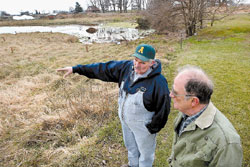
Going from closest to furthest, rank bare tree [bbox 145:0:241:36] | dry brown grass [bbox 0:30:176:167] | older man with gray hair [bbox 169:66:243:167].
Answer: older man with gray hair [bbox 169:66:243:167] → dry brown grass [bbox 0:30:176:167] → bare tree [bbox 145:0:241:36]

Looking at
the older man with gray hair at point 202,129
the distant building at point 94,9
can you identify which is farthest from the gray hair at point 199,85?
the distant building at point 94,9

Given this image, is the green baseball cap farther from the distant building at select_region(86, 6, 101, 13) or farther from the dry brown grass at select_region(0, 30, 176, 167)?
the distant building at select_region(86, 6, 101, 13)

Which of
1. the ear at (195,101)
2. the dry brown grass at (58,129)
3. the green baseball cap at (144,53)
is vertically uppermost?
the green baseball cap at (144,53)

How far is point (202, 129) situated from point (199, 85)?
13.3 inches

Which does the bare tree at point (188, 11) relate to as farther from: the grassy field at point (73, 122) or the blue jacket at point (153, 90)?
the blue jacket at point (153, 90)

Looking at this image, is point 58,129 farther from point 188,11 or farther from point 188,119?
point 188,11

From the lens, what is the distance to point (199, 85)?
118cm

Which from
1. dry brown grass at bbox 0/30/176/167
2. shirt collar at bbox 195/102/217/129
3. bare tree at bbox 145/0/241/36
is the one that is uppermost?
bare tree at bbox 145/0/241/36

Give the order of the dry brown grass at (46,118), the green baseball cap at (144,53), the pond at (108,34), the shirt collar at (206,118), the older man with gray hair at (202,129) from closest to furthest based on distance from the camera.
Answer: the older man with gray hair at (202,129), the shirt collar at (206,118), the green baseball cap at (144,53), the dry brown grass at (46,118), the pond at (108,34)

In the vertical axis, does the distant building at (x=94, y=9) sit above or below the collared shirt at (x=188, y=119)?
above

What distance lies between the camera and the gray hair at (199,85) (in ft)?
3.88

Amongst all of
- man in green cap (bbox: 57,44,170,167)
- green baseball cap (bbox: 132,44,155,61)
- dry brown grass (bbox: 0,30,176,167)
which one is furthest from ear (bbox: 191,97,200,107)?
dry brown grass (bbox: 0,30,176,167)

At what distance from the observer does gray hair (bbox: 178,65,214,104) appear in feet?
3.88

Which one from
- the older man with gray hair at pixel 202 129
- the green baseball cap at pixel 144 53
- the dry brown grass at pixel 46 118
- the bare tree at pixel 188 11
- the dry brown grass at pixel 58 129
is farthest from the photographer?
the bare tree at pixel 188 11
